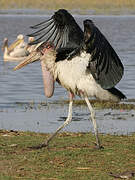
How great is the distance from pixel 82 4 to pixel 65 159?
5000cm

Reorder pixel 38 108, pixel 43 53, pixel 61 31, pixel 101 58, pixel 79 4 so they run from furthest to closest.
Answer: pixel 79 4
pixel 38 108
pixel 61 31
pixel 43 53
pixel 101 58

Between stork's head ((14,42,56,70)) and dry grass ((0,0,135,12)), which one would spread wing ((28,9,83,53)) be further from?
dry grass ((0,0,135,12))

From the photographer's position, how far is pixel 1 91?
51.2ft

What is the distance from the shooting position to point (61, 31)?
8242 millimetres

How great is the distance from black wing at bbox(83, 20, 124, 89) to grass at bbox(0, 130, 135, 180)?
76cm

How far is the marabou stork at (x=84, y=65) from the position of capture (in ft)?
24.1

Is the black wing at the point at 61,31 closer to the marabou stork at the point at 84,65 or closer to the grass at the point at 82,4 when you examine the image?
the marabou stork at the point at 84,65

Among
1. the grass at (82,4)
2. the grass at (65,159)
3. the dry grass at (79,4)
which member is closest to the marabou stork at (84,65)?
the grass at (65,159)

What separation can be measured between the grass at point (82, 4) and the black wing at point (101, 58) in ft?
147

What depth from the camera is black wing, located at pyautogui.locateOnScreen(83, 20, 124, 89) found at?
724 centimetres

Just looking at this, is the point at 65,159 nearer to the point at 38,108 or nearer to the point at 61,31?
the point at 61,31

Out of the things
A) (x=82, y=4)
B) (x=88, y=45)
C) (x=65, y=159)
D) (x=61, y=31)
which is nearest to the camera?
(x=65, y=159)

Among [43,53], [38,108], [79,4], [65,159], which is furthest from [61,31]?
[79,4]

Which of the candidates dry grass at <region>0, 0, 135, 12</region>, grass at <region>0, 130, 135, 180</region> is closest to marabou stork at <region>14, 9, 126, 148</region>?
grass at <region>0, 130, 135, 180</region>
